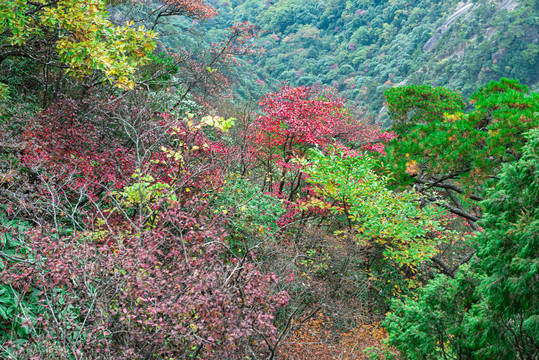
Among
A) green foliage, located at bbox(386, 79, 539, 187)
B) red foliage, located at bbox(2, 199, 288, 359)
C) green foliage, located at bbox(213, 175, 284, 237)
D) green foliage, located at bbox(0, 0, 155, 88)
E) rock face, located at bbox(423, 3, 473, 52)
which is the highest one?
rock face, located at bbox(423, 3, 473, 52)

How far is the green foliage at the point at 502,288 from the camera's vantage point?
2.85 metres

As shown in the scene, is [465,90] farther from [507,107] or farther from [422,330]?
[422,330]

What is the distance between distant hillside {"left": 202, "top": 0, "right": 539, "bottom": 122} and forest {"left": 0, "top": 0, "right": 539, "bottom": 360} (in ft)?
81.2

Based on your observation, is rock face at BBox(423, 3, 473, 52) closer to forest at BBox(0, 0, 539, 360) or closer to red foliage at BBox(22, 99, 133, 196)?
forest at BBox(0, 0, 539, 360)

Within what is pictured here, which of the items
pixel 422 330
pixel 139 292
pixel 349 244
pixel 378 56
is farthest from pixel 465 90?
pixel 139 292

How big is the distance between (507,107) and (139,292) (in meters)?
7.20

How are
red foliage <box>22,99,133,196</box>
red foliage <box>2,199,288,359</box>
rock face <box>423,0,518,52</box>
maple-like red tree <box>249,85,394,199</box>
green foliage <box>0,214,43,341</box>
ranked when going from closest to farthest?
red foliage <box>2,199,288,359</box>, green foliage <box>0,214,43,341</box>, red foliage <box>22,99,133,196</box>, maple-like red tree <box>249,85,394,199</box>, rock face <box>423,0,518,52</box>

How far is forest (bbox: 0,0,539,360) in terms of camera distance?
3.04m

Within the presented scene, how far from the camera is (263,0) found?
67188 mm

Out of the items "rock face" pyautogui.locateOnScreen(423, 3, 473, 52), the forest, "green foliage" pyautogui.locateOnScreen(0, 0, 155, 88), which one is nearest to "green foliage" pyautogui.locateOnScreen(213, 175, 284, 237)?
the forest

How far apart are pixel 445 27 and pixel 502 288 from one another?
2301 inches

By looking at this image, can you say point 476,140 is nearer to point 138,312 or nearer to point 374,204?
point 374,204

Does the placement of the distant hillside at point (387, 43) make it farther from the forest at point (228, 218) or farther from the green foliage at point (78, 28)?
the green foliage at point (78, 28)

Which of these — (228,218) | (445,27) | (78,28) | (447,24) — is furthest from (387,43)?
(78,28)
